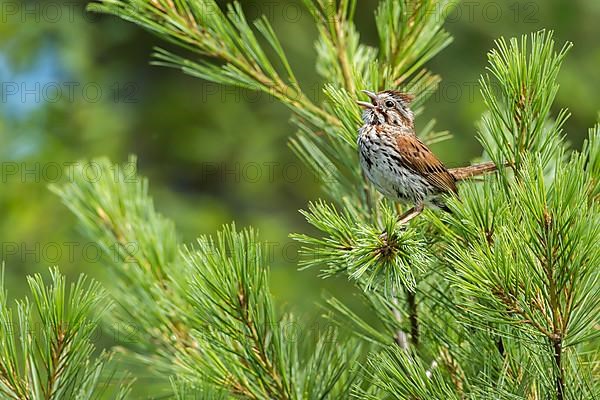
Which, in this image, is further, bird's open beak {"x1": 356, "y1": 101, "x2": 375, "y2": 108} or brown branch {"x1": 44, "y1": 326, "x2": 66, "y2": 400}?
bird's open beak {"x1": 356, "y1": 101, "x2": 375, "y2": 108}

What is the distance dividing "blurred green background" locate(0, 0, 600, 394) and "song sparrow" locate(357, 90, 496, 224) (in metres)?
3.19

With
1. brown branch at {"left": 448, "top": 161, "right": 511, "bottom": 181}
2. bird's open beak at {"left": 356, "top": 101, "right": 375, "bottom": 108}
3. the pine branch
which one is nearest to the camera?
the pine branch

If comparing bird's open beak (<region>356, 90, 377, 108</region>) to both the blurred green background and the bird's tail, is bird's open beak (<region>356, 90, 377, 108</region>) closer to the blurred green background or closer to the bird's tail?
the bird's tail

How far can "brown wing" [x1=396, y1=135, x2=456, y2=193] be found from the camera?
8.68 ft

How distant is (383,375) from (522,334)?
12.7 inches

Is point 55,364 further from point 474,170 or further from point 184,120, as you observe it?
point 184,120

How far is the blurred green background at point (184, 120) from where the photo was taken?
21.4ft

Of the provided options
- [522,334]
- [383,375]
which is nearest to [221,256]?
[383,375]

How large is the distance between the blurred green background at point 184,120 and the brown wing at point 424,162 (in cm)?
317

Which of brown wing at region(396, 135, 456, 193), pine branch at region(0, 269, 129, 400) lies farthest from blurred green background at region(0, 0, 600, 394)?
pine branch at region(0, 269, 129, 400)

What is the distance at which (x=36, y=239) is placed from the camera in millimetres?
6430

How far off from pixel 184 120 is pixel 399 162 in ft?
18.2

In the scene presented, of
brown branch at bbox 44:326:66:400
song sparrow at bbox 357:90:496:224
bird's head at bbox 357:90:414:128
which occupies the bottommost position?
brown branch at bbox 44:326:66:400

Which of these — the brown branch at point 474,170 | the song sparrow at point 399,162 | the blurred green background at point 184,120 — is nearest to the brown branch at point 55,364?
the song sparrow at point 399,162
